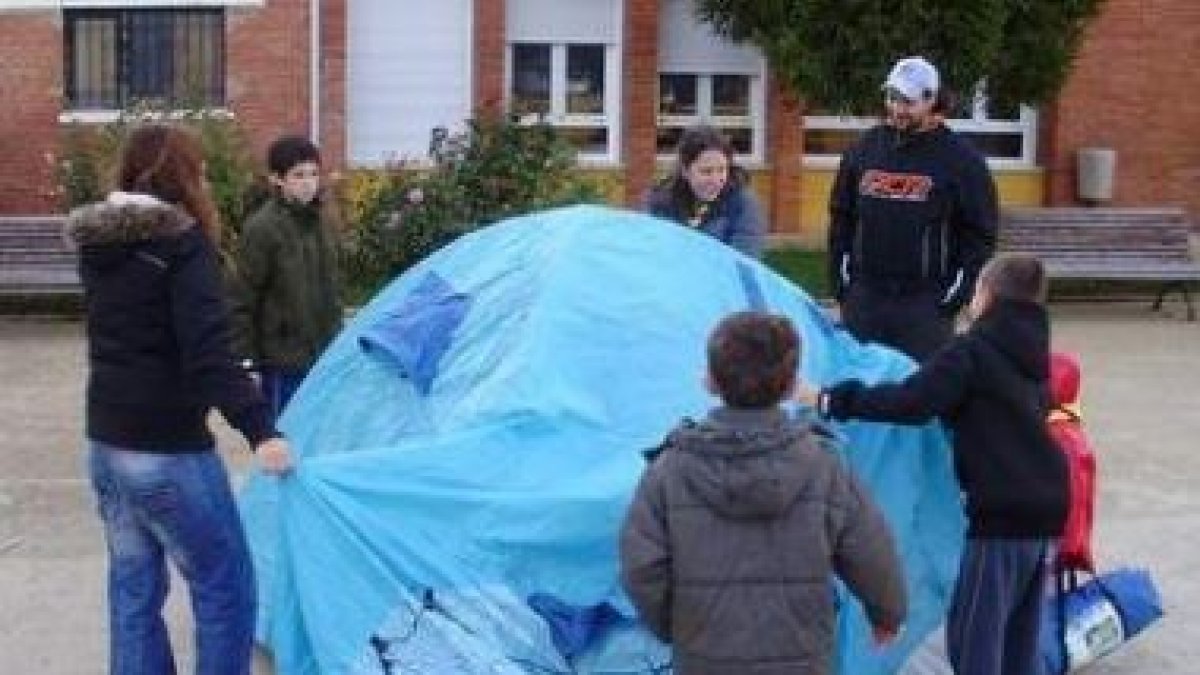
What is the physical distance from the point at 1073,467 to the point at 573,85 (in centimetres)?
1415

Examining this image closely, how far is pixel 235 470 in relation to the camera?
9.02 m

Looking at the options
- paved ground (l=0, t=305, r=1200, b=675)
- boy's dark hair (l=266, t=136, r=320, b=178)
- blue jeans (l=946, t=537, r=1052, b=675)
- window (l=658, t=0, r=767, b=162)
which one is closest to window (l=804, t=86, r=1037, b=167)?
window (l=658, t=0, r=767, b=162)

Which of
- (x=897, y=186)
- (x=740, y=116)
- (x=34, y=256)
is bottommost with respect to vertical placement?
(x=34, y=256)

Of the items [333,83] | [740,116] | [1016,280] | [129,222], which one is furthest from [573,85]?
[129,222]

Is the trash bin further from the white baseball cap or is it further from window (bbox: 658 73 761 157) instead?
the white baseball cap

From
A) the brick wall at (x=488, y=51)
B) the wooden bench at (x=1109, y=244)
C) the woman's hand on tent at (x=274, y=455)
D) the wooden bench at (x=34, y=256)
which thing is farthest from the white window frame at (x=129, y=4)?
the woman's hand on tent at (x=274, y=455)

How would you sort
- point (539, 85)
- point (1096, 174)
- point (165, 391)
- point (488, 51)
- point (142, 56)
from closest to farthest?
point (165, 391), point (142, 56), point (488, 51), point (539, 85), point (1096, 174)

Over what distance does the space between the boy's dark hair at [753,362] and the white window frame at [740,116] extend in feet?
52.2

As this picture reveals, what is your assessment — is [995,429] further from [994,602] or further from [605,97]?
[605,97]

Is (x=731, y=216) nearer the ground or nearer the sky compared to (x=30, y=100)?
nearer the ground

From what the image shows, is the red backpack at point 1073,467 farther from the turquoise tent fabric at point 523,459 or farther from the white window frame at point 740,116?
the white window frame at point 740,116

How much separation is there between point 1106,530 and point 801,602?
14.1 feet

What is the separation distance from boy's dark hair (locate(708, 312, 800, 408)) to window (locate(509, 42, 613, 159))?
51.0 feet

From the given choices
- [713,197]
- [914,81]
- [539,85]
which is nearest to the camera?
[914,81]
